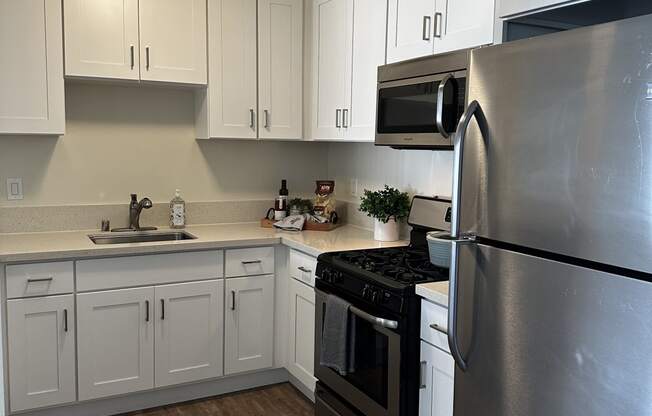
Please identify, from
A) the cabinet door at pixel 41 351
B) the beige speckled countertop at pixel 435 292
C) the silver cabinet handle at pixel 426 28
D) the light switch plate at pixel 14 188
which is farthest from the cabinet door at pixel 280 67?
the beige speckled countertop at pixel 435 292

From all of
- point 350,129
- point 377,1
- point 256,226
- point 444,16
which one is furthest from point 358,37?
point 256,226

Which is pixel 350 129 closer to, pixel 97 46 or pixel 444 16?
pixel 444 16

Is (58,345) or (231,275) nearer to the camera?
(58,345)

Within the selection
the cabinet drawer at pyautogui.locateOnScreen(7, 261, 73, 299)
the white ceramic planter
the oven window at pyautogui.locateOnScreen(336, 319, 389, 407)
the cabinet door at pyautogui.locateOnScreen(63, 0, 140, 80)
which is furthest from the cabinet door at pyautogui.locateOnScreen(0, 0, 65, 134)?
the oven window at pyautogui.locateOnScreen(336, 319, 389, 407)

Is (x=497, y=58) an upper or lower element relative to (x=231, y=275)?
upper

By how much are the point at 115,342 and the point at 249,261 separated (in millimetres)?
773

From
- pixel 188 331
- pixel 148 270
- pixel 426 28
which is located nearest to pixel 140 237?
pixel 148 270

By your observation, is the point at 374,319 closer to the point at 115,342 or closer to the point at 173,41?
the point at 115,342

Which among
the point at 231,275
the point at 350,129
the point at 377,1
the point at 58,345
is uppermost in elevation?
the point at 377,1

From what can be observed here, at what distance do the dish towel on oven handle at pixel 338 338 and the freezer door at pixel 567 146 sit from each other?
0.97m

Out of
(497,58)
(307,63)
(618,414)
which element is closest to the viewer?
(618,414)

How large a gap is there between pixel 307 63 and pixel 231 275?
52.2 inches

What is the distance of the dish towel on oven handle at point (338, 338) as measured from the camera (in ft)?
7.79

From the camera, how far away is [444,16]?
2.39 meters
